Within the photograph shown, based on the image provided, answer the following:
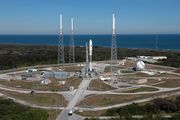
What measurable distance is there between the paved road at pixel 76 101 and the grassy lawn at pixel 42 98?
5.02 feet

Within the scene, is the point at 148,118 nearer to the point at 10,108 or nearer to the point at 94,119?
the point at 94,119

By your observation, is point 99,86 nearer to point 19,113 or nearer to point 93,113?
point 93,113

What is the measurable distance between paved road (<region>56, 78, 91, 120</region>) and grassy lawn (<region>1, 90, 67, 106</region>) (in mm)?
1529

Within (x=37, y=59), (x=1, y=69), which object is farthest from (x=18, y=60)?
(x=1, y=69)

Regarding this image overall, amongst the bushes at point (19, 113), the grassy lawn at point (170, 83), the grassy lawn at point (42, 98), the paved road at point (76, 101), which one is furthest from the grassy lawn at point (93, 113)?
the grassy lawn at point (170, 83)

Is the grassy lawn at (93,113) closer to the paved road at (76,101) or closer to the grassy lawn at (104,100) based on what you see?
the paved road at (76,101)

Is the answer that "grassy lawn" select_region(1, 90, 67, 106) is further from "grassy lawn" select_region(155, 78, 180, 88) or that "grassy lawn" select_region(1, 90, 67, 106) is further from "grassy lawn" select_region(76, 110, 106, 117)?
"grassy lawn" select_region(155, 78, 180, 88)

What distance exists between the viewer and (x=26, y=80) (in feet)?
250

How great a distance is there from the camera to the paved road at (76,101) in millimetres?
48338

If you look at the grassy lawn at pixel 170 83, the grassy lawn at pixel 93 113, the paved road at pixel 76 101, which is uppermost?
the grassy lawn at pixel 170 83

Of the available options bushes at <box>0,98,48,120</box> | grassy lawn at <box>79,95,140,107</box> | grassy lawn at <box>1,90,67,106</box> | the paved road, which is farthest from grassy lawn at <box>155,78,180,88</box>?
bushes at <box>0,98,48,120</box>

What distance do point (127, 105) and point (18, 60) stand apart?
6806cm

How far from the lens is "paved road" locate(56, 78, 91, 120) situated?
48.3 m

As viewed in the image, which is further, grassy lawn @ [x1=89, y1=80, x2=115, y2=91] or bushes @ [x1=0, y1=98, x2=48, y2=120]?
grassy lawn @ [x1=89, y1=80, x2=115, y2=91]
